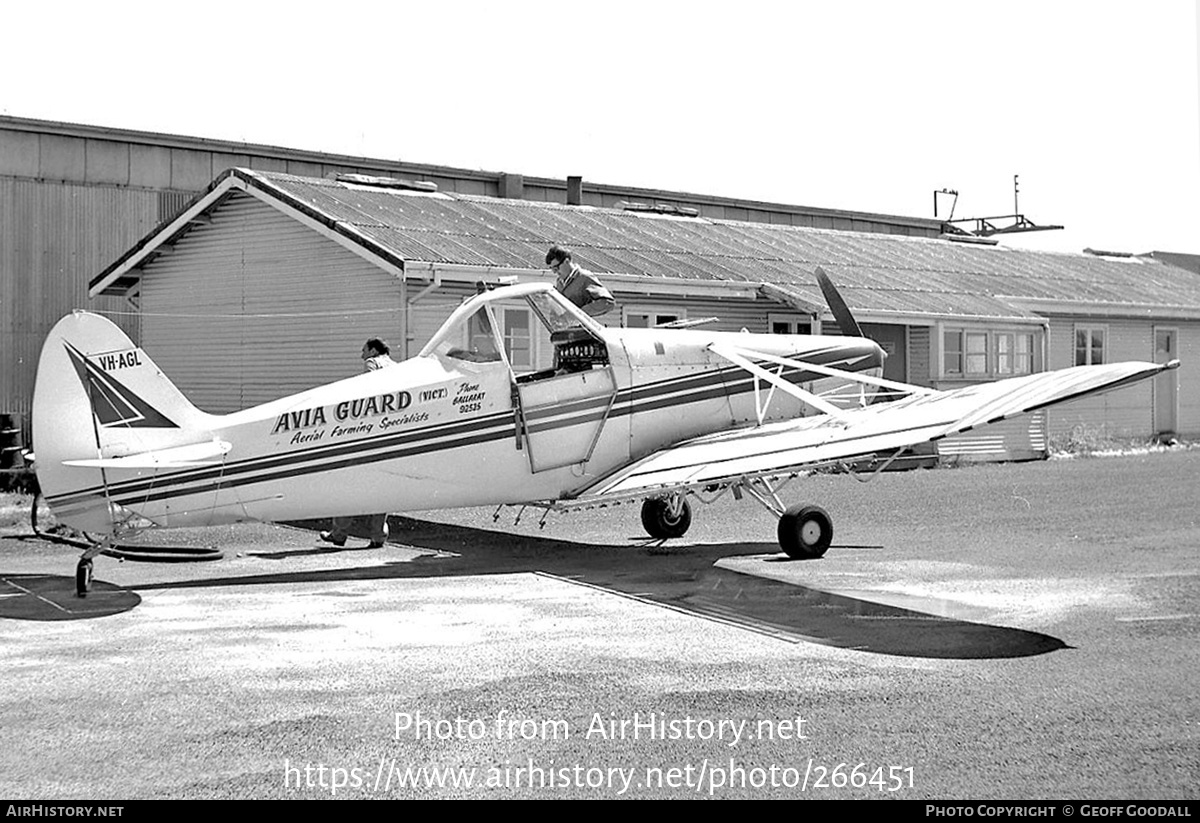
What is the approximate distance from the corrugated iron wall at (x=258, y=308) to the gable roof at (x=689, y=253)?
0.46 metres

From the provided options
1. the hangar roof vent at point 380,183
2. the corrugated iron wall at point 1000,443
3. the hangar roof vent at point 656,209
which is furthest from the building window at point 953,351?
the hangar roof vent at point 380,183

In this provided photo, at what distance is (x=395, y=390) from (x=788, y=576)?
357cm

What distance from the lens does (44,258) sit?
26.4m

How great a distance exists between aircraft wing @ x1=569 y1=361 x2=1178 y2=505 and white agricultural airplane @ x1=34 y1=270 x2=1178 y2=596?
0.03 m

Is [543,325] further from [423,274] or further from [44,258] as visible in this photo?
[44,258]

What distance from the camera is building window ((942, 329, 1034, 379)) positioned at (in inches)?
1081

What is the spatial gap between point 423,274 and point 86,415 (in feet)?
27.3

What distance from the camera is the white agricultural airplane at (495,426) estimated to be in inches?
394

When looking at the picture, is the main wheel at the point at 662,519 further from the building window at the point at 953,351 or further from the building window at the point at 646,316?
the building window at the point at 953,351

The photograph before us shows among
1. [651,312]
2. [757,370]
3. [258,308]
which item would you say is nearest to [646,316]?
[651,312]

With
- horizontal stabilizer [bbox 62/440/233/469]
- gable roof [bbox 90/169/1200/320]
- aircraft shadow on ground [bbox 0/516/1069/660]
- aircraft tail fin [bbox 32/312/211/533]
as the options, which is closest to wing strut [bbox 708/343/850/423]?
aircraft shadow on ground [bbox 0/516/1069/660]

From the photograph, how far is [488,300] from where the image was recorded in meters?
12.0
